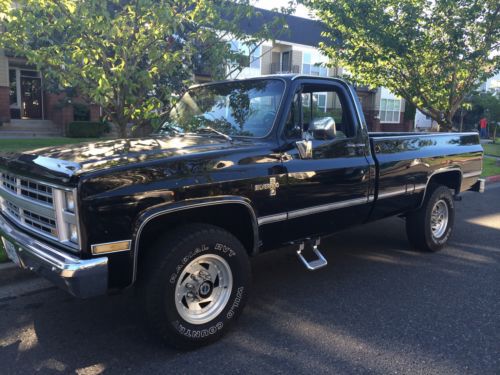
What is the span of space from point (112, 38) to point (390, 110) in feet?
122

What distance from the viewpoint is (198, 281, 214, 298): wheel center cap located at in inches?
129

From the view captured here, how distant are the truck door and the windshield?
22cm

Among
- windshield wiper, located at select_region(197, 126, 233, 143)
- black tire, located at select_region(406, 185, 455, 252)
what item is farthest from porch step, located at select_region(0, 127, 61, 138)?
black tire, located at select_region(406, 185, 455, 252)

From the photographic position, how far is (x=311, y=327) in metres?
3.57

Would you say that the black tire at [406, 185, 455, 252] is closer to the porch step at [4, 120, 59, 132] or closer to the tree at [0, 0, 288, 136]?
the tree at [0, 0, 288, 136]

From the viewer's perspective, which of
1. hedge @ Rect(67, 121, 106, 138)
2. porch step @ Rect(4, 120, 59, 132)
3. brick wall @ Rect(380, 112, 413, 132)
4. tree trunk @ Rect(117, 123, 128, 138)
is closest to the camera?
tree trunk @ Rect(117, 123, 128, 138)

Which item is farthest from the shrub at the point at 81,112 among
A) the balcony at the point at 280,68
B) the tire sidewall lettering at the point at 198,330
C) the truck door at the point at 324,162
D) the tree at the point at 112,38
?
the tire sidewall lettering at the point at 198,330

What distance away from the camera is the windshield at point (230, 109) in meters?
3.90

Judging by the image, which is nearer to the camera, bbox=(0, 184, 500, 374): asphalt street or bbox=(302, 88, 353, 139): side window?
bbox=(0, 184, 500, 374): asphalt street

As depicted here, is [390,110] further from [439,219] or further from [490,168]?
[439,219]

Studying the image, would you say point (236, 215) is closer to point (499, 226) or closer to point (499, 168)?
point (499, 226)

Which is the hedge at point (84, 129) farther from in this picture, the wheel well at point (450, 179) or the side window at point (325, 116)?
the wheel well at point (450, 179)

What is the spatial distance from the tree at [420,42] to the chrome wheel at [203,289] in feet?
31.0

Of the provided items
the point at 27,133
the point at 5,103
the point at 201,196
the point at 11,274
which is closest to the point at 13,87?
the point at 5,103
